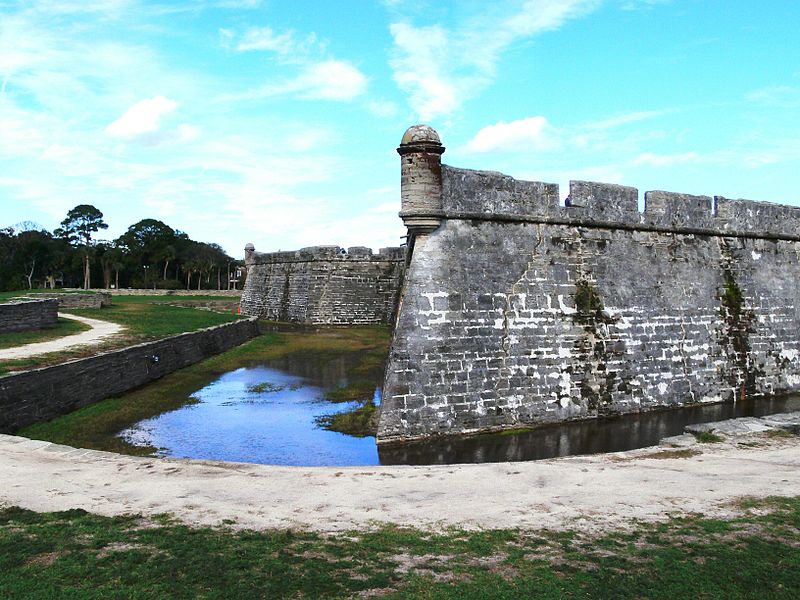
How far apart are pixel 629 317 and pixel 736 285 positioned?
3.68m

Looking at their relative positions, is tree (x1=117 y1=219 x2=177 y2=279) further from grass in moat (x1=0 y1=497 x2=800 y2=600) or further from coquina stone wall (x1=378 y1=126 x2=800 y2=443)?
grass in moat (x1=0 y1=497 x2=800 y2=600)

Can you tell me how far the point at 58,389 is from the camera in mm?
11680

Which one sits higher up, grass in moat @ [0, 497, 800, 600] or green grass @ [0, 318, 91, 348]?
green grass @ [0, 318, 91, 348]

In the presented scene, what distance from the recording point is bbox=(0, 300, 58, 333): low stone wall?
18.0m

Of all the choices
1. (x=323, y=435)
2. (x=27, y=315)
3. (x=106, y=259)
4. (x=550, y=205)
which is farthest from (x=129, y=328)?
(x=106, y=259)

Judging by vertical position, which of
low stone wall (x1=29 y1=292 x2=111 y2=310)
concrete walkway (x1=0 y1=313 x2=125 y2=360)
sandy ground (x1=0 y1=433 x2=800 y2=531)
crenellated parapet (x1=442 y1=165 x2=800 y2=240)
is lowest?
sandy ground (x1=0 y1=433 x2=800 y2=531)

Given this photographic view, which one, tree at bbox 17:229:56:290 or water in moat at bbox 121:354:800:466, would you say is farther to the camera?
tree at bbox 17:229:56:290

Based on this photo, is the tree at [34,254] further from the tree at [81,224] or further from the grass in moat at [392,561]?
the grass in moat at [392,561]

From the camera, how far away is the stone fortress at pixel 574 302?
32.1 ft

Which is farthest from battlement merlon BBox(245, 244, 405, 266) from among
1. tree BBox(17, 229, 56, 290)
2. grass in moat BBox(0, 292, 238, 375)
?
tree BBox(17, 229, 56, 290)

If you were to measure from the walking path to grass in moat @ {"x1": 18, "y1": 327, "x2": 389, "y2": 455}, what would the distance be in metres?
2.20

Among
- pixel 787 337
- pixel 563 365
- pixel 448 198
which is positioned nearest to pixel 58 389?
pixel 448 198

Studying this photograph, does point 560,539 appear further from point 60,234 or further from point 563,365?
point 60,234

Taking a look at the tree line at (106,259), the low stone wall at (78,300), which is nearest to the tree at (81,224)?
the tree line at (106,259)
